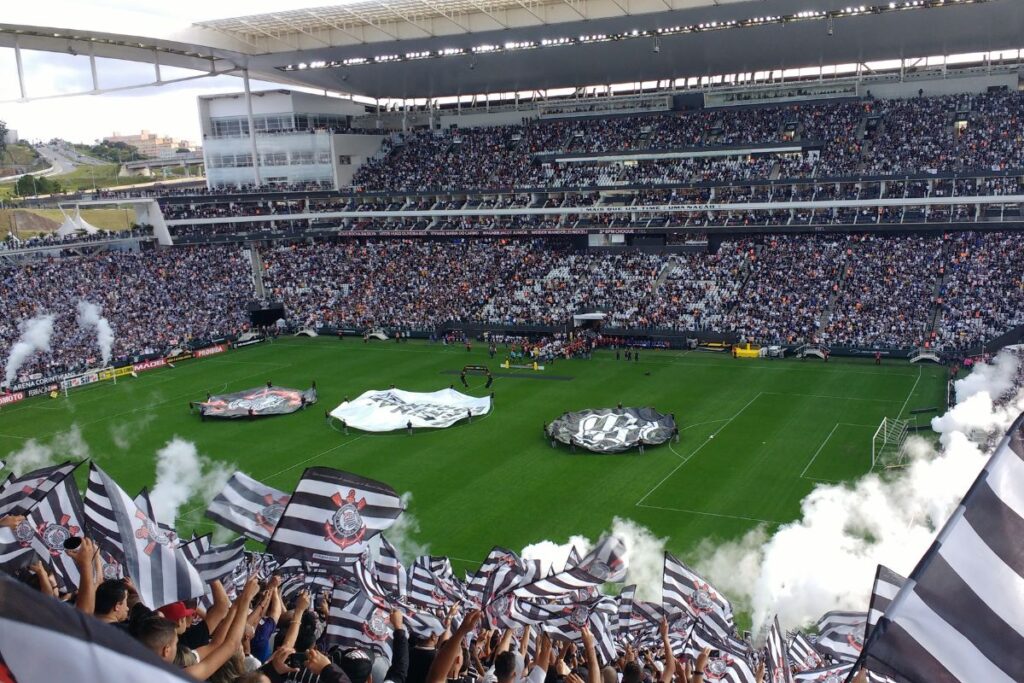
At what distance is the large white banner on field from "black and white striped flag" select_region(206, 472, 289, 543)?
21.2 meters

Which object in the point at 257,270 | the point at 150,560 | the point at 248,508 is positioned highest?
the point at 150,560

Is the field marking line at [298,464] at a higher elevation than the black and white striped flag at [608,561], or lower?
lower

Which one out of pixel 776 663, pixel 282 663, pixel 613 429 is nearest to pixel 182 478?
pixel 613 429

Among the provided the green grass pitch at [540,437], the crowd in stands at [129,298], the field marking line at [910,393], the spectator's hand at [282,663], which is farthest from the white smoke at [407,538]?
the crowd in stands at [129,298]

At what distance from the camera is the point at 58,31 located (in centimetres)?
4972

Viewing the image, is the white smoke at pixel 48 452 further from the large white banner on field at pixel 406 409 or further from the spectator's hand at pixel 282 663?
the spectator's hand at pixel 282 663

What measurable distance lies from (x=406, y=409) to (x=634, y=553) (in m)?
16.5

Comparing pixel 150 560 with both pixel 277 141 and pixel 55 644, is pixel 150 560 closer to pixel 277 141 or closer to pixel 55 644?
pixel 55 644

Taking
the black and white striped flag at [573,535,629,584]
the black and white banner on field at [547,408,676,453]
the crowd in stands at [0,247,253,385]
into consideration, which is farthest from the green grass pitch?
the black and white striped flag at [573,535,629,584]

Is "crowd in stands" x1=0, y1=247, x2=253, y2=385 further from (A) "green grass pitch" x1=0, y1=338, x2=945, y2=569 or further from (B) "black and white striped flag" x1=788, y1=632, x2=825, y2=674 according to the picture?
(B) "black and white striped flag" x1=788, y1=632, x2=825, y2=674

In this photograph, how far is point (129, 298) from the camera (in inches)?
2282

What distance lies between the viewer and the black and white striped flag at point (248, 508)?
14.4 m

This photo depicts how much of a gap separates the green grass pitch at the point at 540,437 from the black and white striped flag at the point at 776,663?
43.5 ft

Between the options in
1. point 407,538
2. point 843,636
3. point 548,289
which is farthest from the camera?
point 548,289
